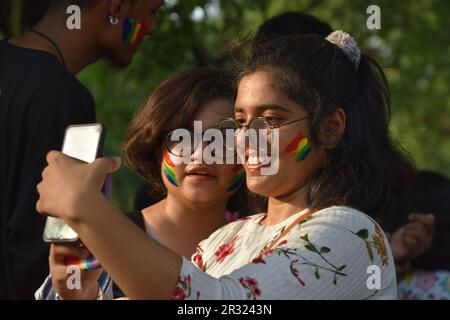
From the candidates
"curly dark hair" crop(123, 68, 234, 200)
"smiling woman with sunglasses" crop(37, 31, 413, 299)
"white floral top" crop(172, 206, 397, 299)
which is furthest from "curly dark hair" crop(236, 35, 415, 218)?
"curly dark hair" crop(123, 68, 234, 200)

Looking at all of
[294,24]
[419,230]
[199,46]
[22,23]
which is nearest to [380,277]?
[294,24]

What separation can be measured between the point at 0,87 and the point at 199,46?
3312 mm

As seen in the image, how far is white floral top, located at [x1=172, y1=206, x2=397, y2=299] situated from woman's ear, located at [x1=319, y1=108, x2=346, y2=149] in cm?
23

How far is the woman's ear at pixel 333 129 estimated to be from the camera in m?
2.72

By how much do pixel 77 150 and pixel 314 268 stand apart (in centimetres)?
61

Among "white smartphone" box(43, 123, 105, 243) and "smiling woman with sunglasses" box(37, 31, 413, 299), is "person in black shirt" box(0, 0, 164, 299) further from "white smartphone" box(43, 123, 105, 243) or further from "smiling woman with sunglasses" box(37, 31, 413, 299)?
"white smartphone" box(43, 123, 105, 243)

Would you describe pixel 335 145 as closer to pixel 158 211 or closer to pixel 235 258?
pixel 235 258

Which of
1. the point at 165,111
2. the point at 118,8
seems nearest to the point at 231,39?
the point at 118,8

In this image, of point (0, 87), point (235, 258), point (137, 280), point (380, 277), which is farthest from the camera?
point (0, 87)

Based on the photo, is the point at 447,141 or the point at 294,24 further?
the point at 447,141

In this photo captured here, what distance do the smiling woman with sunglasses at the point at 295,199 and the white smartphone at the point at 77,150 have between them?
8 centimetres

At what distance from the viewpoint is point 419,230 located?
16.7ft

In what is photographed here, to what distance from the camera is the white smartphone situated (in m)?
2.22

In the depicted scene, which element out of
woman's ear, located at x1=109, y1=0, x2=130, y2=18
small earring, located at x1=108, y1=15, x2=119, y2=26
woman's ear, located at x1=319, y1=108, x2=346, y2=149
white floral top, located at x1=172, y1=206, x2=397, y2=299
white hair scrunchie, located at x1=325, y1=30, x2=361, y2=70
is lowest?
white floral top, located at x1=172, y1=206, x2=397, y2=299
